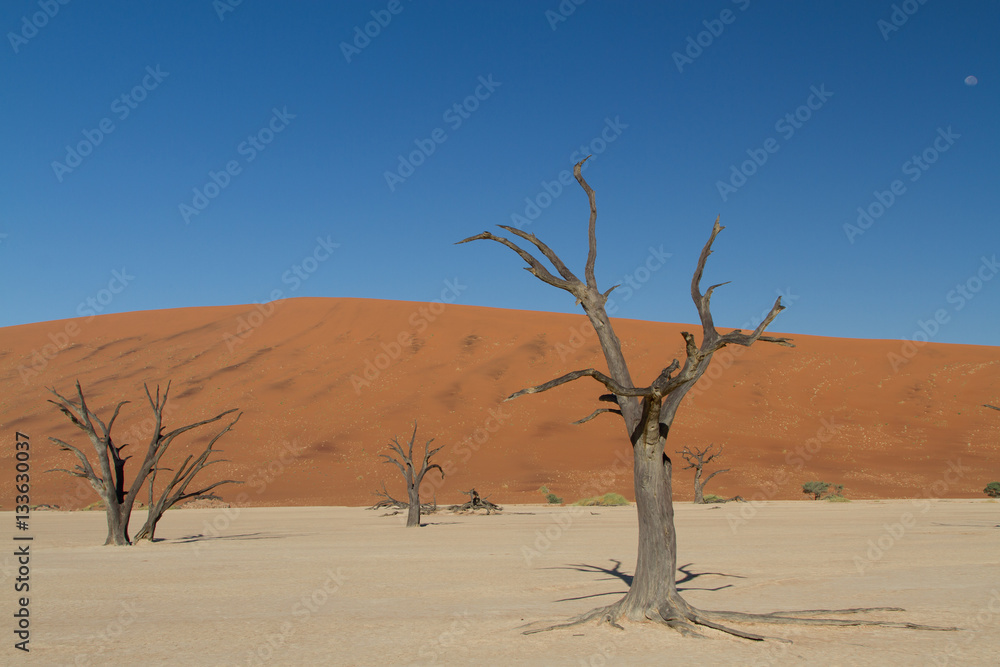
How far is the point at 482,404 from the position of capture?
52.6m

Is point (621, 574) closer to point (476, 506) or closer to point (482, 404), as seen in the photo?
point (476, 506)

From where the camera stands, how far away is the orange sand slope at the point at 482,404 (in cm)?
3988

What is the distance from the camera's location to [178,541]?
703 inches

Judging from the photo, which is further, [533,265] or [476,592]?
[476,592]

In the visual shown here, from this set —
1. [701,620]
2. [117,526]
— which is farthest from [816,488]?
[701,620]

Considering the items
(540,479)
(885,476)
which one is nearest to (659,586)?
(540,479)

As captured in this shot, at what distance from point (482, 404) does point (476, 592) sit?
42697mm

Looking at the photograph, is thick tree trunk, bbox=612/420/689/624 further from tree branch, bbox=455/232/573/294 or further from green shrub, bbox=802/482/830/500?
green shrub, bbox=802/482/830/500

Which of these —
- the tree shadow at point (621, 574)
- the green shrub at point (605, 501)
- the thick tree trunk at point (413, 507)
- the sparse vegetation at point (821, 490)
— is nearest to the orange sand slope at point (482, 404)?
the sparse vegetation at point (821, 490)

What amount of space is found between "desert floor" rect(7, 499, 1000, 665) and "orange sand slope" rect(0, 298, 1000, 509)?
18819 millimetres

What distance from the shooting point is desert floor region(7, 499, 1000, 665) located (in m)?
6.20

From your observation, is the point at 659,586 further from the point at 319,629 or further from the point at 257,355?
the point at 257,355

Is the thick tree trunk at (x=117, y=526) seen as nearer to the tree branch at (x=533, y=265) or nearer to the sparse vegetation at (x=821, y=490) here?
the tree branch at (x=533, y=265)

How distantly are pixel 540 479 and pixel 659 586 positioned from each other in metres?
32.8
